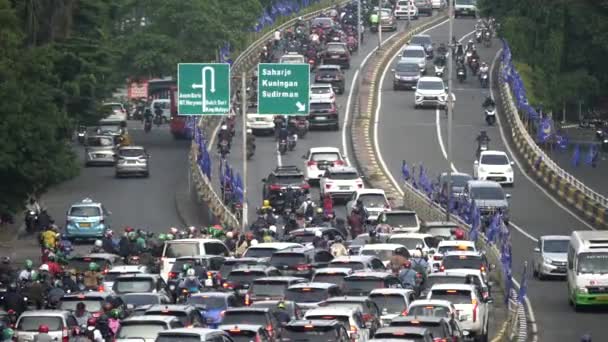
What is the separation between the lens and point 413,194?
64.6 metres

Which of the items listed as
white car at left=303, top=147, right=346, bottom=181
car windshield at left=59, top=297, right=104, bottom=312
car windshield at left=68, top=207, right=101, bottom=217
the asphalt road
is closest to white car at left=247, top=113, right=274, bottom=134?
the asphalt road

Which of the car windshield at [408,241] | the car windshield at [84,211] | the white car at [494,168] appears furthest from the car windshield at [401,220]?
the white car at [494,168]

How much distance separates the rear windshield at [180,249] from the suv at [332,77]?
46296mm

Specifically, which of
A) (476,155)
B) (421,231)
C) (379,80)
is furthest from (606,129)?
(421,231)

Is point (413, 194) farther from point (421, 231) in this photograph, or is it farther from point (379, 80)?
point (379, 80)

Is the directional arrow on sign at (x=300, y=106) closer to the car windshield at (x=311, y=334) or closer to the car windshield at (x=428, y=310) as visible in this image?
the car windshield at (x=428, y=310)

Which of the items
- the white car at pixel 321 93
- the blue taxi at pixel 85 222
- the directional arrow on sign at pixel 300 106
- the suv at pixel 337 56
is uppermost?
the directional arrow on sign at pixel 300 106

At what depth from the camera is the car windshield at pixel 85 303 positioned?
124 ft

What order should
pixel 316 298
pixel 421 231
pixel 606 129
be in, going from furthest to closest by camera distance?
pixel 606 129 → pixel 421 231 → pixel 316 298

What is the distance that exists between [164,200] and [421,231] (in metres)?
17.5

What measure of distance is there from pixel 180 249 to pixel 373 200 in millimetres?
14522

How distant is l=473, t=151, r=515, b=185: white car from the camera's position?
231 ft

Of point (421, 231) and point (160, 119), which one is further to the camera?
point (160, 119)

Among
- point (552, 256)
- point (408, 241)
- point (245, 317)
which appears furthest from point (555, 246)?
point (245, 317)
